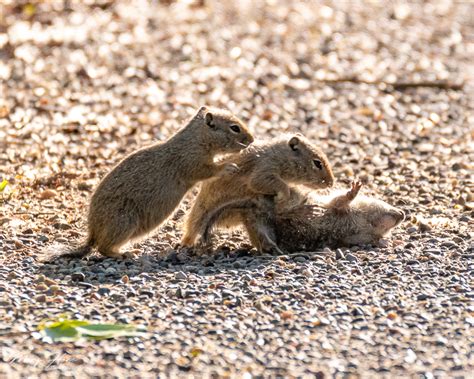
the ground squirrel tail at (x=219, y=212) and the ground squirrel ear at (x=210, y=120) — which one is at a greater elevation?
the ground squirrel ear at (x=210, y=120)

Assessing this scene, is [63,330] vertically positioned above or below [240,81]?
below

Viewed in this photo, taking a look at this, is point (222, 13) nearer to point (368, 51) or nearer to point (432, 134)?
point (368, 51)

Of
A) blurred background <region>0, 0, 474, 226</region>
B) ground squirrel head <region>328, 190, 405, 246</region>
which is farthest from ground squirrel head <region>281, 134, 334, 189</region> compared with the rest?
blurred background <region>0, 0, 474, 226</region>

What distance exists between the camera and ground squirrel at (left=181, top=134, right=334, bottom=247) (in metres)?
7.92

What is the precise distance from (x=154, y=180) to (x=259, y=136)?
329 cm

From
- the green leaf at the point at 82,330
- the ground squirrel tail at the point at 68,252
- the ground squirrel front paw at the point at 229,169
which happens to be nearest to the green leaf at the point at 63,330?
the green leaf at the point at 82,330

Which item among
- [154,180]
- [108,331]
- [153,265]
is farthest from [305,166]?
[108,331]

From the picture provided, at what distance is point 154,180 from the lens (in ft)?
25.3

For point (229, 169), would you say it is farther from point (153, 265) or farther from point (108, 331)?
point (108, 331)

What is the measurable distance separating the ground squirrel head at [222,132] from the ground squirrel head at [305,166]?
12.8 inches

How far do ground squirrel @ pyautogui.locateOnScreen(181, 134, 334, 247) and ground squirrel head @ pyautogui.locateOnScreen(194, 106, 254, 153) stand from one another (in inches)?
2.9

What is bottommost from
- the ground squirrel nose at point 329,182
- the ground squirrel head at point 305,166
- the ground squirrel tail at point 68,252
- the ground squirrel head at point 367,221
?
the ground squirrel tail at point 68,252

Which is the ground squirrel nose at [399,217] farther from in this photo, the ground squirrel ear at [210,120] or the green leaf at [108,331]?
the green leaf at [108,331]

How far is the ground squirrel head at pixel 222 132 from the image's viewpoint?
8.16 meters
